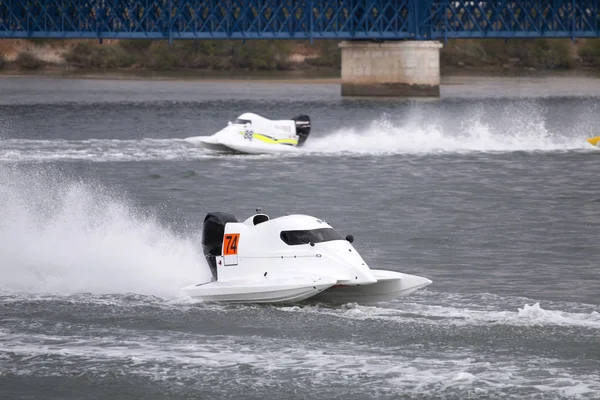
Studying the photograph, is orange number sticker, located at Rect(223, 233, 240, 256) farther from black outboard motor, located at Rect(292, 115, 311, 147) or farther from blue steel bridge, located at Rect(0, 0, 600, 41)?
blue steel bridge, located at Rect(0, 0, 600, 41)

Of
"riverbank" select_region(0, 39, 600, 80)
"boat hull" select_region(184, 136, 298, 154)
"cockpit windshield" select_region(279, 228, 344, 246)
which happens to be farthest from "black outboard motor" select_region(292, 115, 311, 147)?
"riverbank" select_region(0, 39, 600, 80)

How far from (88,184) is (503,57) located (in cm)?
12094

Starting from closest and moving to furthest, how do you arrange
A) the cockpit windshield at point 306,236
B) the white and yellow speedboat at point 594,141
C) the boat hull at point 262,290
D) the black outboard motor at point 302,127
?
the boat hull at point 262,290
the cockpit windshield at point 306,236
the black outboard motor at point 302,127
the white and yellow speedboat at point 594,141

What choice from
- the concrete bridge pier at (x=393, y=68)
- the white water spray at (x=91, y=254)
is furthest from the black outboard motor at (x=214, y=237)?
the concrete bridge pier at (x=393, y=68)

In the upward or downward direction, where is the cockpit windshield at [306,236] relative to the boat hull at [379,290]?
upward

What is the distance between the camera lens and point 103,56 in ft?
496

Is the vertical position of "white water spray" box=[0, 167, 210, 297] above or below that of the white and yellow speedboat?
above

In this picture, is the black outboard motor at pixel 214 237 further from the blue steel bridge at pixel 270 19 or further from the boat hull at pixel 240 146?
the blue steel bridge at pixel 270 19

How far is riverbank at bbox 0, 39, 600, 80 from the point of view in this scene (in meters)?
150

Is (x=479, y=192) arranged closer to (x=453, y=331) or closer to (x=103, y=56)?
(x=453, y=331)

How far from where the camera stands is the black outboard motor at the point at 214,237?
23.4 metres

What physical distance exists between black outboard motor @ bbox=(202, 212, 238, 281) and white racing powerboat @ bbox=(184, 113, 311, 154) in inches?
1098

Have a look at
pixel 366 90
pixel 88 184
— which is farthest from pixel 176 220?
pixel 366 90

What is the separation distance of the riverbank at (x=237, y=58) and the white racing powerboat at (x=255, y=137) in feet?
314
